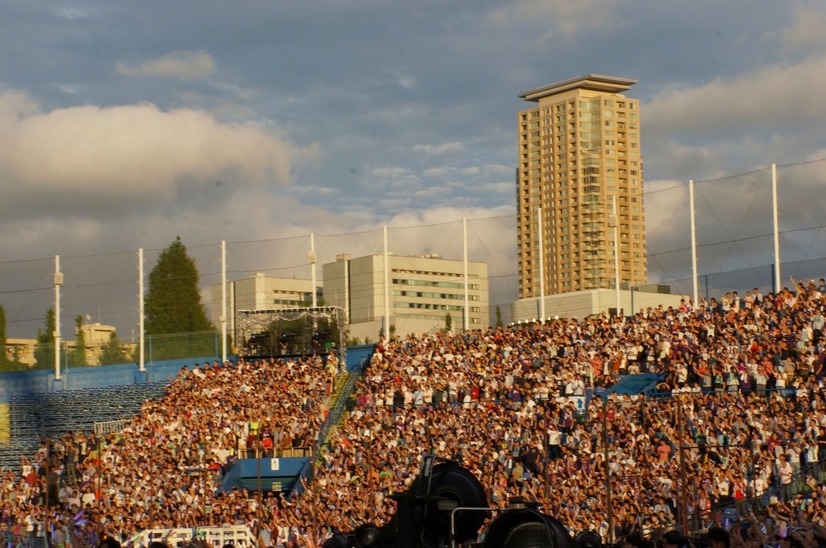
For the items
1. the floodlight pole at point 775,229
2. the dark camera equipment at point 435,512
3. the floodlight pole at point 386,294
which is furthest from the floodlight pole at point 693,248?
the dark camera equipment at point 435,512

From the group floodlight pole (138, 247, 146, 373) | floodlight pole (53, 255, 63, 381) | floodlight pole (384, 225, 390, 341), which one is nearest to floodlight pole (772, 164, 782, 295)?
floodlight pole (384, 225, 390, 341)

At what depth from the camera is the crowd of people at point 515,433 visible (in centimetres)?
2673

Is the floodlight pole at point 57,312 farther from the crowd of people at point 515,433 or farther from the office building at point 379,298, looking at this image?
the office building at point 379,298

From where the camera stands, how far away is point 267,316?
151 feet

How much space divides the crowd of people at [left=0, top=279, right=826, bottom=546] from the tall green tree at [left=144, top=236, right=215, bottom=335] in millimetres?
18940

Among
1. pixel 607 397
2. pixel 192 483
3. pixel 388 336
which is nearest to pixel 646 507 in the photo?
pixel 607 397

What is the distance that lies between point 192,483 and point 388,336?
10745 millimetres

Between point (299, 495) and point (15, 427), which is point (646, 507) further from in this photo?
point (15, 427)

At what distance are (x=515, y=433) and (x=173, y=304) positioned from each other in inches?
1689

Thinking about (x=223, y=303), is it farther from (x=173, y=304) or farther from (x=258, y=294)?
(x=173, y=304)

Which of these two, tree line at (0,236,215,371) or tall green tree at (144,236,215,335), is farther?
tall green tree at (144,236,215,335)

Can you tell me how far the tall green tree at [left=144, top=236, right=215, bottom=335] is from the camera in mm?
63281

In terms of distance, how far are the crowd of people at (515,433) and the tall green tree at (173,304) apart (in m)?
18.9

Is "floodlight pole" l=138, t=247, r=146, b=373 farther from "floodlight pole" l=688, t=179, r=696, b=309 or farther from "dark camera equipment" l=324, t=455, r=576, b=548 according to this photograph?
"dark camera equipment" l=324, t=455, r=576, b=548
